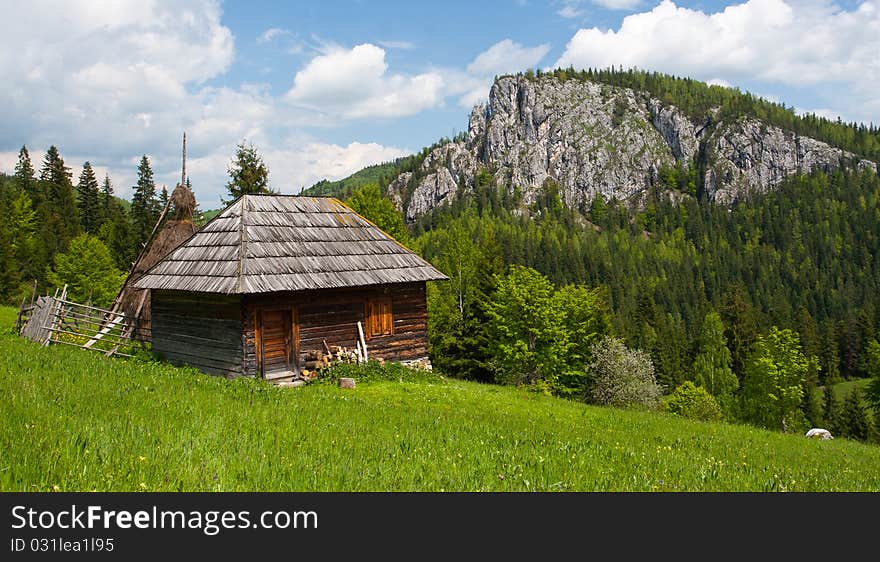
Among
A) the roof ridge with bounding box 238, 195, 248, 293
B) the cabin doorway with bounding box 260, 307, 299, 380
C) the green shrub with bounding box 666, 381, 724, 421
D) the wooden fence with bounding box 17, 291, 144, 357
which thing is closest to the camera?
the roof ridge with bounding box 238, 195, 248, 293

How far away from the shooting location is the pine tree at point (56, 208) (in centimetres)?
6169

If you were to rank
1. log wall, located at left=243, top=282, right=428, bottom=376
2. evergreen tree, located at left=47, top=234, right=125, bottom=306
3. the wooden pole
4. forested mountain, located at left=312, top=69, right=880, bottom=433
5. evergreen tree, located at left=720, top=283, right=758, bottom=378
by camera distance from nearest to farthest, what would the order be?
log wall, located at left=243, top=282, right=428, bottom=376
the wooden pole
forested mountain, located at left=312, top=69, right=880, bottom=433
evergreen tree, located at left=47, top=234, right=125, bottom=306
evergreen tree, located at left=720, top=283, right=758, bottom=378

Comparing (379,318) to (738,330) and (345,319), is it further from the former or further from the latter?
(738,330)

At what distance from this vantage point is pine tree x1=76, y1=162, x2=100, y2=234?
70.9 m

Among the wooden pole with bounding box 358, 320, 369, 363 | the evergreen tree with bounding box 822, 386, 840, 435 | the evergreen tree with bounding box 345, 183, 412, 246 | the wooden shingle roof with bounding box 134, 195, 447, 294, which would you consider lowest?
the evergreen tree with bounding box 822, 386, 840, 435

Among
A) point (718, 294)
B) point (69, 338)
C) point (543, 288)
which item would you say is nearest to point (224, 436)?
point (69, 338)

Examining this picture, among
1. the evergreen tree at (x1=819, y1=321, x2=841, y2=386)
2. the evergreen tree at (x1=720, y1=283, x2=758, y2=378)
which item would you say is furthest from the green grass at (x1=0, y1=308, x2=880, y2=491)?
the evergreen tree at (x1=819, y1=321, x2=841, y2=386)

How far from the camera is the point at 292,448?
699 cm

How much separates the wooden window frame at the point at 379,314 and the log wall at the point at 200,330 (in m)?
4.65

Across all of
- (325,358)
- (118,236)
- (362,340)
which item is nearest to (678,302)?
(118,236)

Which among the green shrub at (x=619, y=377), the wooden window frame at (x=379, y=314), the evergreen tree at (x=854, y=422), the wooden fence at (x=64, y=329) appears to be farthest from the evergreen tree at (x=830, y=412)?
the wooden fence at (x=64, y=329)

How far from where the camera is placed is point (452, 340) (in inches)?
1662

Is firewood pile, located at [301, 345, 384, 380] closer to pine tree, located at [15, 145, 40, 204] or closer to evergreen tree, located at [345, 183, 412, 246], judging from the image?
evergreen tree, located at [345, 183, 412, 246]

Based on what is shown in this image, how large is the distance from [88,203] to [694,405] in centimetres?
7039
